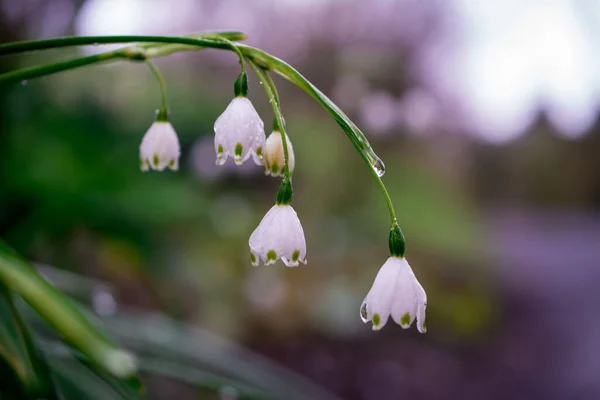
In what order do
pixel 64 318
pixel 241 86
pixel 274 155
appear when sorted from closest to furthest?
1. pixel 64 318
2. pixel 241 86
3. pixel 274 155

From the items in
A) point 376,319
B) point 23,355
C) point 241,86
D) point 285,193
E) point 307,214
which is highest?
point 307,214

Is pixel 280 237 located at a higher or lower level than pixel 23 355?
higher

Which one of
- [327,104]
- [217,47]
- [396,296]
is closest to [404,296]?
[396,296]

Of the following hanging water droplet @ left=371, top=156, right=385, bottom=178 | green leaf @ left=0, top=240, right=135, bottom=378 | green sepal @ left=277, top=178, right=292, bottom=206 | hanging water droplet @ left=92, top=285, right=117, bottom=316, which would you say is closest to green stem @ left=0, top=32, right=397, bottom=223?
hanging water droplet @ left=371, top=156, right=385, bottom=178

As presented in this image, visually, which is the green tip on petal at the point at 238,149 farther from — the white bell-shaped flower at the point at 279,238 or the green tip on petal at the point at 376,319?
the green tip on petal at the point at 376,319

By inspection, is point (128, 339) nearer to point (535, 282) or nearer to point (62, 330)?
point (62, 330)

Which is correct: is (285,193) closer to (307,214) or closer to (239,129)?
(239,129)

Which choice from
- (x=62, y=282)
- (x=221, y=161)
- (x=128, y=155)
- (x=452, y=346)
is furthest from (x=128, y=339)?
(x=452, y=346)
